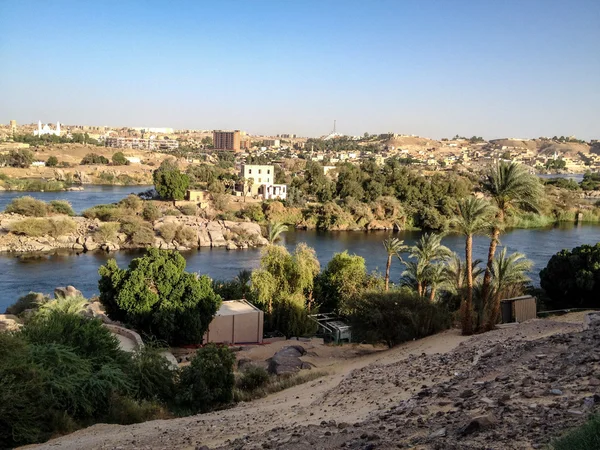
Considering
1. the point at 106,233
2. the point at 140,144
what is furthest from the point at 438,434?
the point at 140,144

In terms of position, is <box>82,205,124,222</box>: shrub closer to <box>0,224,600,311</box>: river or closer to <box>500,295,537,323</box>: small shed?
<box>0,224,600,311</box>: river

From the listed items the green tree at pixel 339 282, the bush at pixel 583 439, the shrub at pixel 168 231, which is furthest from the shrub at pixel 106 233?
the bush at pixel 583 439

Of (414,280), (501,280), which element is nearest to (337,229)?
(414,280)

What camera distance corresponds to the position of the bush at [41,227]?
37375mm

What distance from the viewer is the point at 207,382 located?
32.8 feet

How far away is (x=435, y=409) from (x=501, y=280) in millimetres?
9758

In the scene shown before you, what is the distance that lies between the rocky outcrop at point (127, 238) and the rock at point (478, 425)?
116 ft

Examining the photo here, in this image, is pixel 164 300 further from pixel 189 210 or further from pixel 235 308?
pixel 189 210

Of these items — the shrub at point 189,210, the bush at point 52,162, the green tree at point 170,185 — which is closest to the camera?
the shrub at point 189,210

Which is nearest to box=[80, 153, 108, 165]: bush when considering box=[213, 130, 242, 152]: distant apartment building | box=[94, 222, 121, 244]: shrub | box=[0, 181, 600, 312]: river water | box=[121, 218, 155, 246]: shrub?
box=[0, 181, 600, 312]: river water

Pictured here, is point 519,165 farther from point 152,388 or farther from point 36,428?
point 36,428

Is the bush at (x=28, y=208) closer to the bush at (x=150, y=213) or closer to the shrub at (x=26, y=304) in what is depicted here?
the bush at (x=150, y=213)

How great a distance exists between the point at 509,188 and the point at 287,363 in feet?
22.4

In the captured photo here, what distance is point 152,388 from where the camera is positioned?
1028cm
